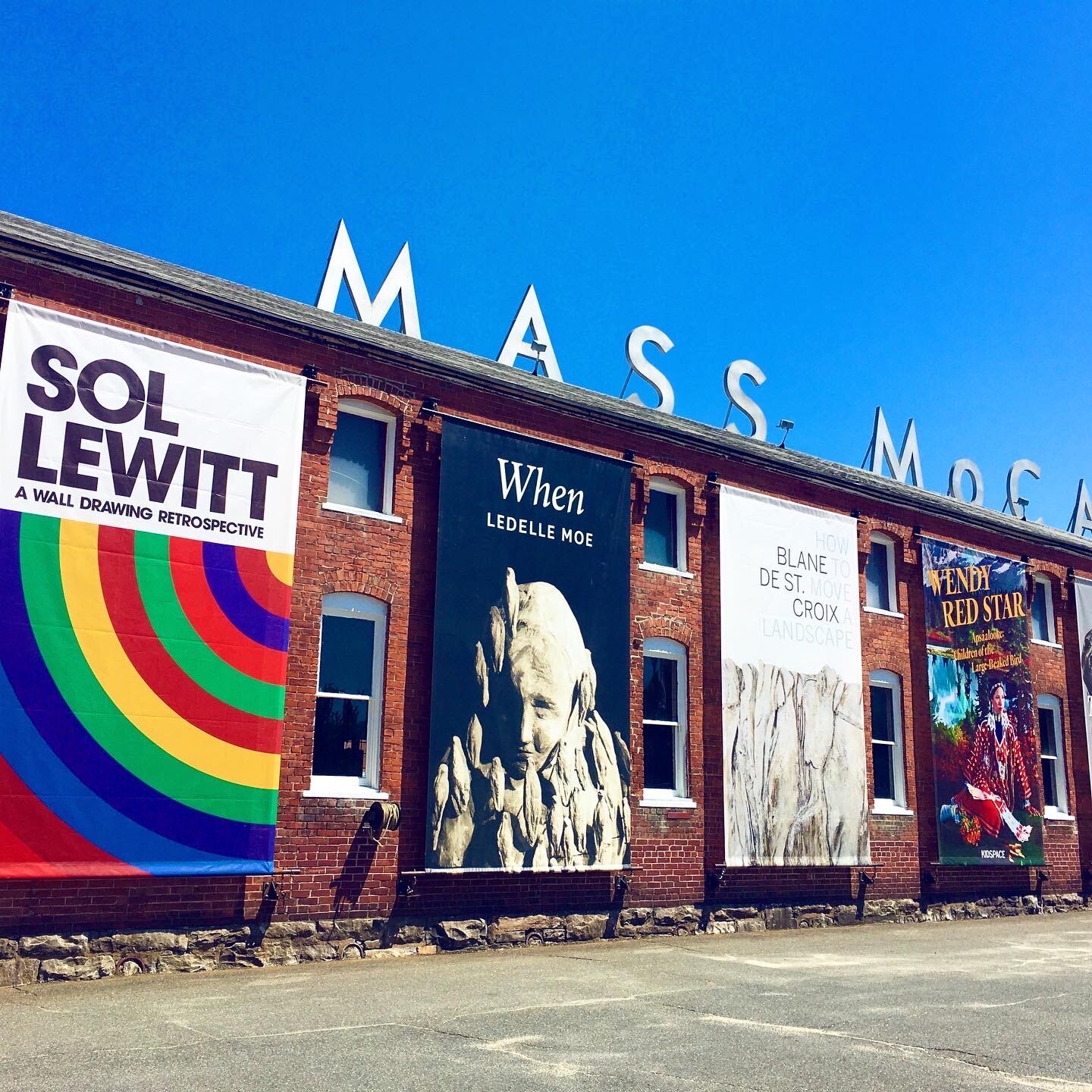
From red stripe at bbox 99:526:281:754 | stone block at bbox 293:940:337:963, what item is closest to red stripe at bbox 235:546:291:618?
red stripe at bbox 99:526:281:754

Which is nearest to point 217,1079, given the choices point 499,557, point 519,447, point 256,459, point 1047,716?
point 256,459

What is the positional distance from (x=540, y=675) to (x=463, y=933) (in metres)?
3.73

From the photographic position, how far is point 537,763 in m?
16.3

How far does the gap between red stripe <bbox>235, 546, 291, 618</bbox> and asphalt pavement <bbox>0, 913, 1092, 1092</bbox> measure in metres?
4.37

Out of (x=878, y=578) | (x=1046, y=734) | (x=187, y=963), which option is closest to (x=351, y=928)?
(x=187, y=963)

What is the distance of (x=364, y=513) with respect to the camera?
618 inches

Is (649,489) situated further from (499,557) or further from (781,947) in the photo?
(781,947)

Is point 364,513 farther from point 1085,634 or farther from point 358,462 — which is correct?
point 1085,634

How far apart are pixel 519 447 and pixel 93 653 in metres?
7.05

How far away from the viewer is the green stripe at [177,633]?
13.4 meters

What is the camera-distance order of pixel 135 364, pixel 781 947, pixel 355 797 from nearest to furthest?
1. pixel 135 364
2. pixel 355 797
3. pixel 781 947

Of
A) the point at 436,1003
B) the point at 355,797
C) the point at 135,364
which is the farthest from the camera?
the point at 355,797

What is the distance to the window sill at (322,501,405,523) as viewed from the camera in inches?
605

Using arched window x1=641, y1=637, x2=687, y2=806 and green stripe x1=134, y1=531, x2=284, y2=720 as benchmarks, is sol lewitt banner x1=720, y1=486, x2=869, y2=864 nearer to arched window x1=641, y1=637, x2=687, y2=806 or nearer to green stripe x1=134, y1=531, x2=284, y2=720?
arched window x1=641, y1=637, x2=687, y2=806
